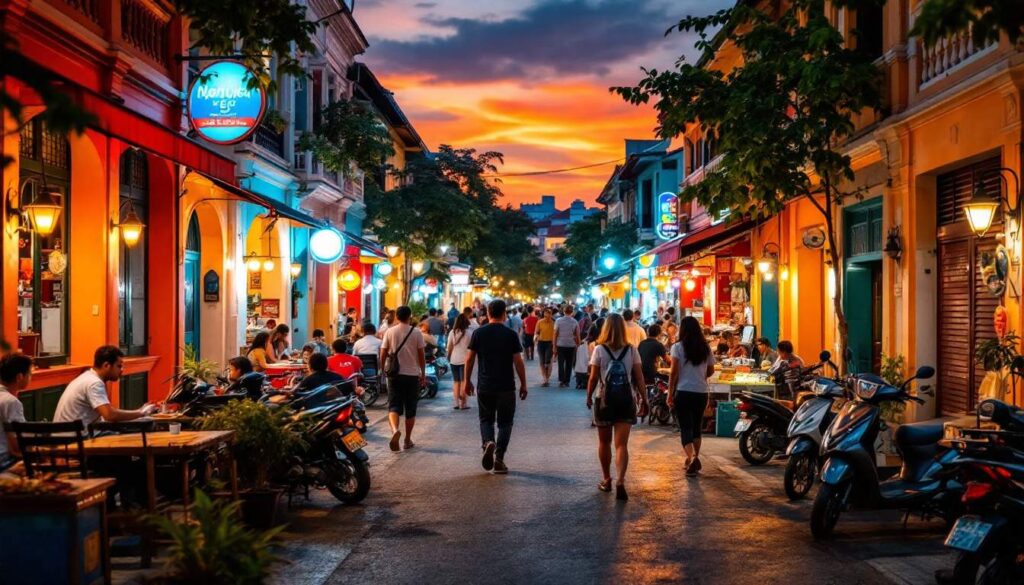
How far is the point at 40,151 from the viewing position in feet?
39.0

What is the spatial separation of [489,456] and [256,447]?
12.1 ft

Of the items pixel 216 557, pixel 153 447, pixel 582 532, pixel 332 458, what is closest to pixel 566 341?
pixel 332 458

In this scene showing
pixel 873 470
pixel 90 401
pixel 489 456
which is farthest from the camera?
pixel 489 456

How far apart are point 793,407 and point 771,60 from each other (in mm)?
4311

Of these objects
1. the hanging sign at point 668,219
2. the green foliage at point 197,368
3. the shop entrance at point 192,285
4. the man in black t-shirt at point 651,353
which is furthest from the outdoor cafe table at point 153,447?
the hanging sign at point 668,219

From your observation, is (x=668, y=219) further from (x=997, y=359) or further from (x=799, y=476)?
(x=997, y=359)

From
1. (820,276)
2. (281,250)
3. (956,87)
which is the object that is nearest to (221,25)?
(956,87)

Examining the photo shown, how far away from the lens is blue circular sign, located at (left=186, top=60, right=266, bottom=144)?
14.6 meters

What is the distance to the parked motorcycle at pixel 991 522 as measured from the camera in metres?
5.96

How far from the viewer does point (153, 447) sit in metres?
7.53

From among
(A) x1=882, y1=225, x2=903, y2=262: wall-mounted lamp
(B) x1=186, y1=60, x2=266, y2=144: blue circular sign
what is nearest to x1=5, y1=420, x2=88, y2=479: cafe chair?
(B) x1=186, y1=60, x2=266, y2=144: blue circular sign

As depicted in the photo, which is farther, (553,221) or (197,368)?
(553,221)

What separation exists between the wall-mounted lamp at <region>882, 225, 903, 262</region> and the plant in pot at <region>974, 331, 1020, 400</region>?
386 cm

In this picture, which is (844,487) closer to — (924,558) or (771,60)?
(924,558)
